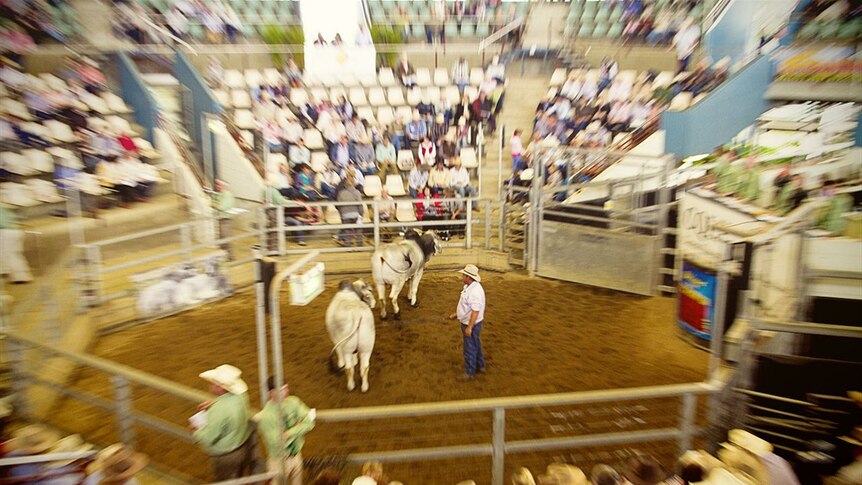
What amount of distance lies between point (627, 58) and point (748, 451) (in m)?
5.20

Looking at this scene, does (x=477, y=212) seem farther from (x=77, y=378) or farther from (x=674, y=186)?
(x=77, y=378)

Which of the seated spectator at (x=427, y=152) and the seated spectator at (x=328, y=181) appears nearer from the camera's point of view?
the seated spectator at (x=427, y=152)

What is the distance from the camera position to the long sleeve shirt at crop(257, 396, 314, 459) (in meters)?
2.80

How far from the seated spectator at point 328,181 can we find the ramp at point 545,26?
9.10 ft

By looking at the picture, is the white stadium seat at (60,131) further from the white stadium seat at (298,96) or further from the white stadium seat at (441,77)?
the white stadium seat at (441,77)

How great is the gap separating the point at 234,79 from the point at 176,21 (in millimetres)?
837

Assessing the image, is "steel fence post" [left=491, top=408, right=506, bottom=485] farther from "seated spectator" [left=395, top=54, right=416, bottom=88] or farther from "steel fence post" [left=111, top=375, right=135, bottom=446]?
"seated spectator" [left=395, top=54, right=416, bottom=88]

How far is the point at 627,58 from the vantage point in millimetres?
6777

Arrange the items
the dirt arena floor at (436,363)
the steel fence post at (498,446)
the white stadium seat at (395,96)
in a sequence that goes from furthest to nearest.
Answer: the white stadium seat at (395,96), the dirt arena floor at (436,363), the steel fence post at (498,446)

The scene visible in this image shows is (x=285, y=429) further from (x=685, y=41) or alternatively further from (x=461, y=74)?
(x=685, y=41)

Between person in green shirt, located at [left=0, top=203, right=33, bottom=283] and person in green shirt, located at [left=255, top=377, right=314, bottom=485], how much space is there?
366 cm

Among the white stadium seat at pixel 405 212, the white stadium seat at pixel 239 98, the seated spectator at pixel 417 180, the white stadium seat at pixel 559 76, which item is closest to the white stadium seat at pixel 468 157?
the seated spectator at pixel 417 180

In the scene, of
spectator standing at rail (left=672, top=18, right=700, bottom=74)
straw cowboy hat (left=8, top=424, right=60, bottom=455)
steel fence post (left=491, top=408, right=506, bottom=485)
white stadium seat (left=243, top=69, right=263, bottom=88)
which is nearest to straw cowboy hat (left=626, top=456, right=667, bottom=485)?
steel fence post (left=491, top=408, right=506, bottom=485)

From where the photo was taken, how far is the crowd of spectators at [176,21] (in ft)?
19.9
